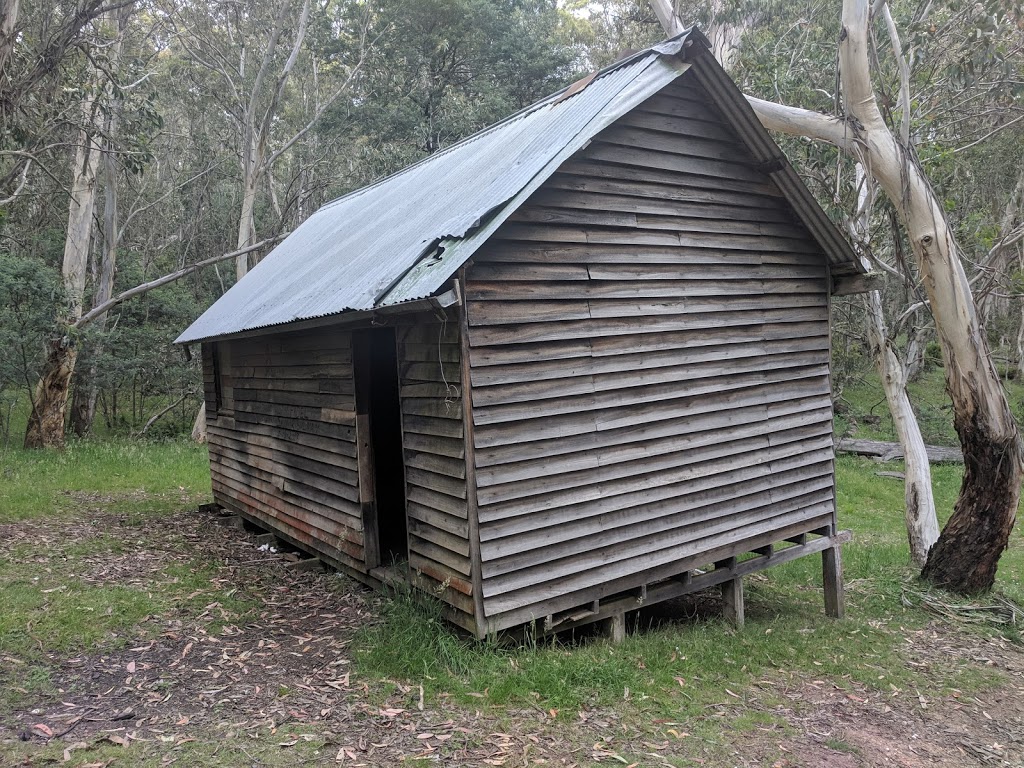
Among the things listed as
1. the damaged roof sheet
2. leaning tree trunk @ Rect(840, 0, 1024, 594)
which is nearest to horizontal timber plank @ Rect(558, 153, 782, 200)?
the damaged roof sheet

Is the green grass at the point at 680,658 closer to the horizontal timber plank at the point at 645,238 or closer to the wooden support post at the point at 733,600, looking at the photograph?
the wooden support post at the point at 733,600

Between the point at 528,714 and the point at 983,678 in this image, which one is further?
the point at 983,678

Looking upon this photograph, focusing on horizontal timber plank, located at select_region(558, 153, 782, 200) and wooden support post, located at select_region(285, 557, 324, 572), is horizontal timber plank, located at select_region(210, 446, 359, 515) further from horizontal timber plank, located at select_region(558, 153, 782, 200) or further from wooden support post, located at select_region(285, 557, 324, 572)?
horizontal timber plank, located at select_region(558, 153, 782, 200)

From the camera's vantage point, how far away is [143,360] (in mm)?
18266

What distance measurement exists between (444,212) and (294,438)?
342 centimetres

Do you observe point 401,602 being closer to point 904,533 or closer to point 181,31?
point 904,533

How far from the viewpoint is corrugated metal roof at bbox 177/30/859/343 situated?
5.47 meters

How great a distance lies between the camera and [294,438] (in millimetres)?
8492

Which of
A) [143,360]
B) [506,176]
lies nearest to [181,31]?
[143,360]

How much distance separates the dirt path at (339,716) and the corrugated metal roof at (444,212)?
2818 mm

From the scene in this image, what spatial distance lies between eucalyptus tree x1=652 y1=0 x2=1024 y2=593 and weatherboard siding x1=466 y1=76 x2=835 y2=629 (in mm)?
1073

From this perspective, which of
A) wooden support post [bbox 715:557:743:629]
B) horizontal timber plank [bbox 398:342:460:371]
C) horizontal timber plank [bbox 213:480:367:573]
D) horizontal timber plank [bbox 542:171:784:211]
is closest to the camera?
horizontal timber plank [bbox 398:342:460:371]

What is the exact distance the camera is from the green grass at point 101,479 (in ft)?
38.3

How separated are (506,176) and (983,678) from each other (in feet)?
20.6
